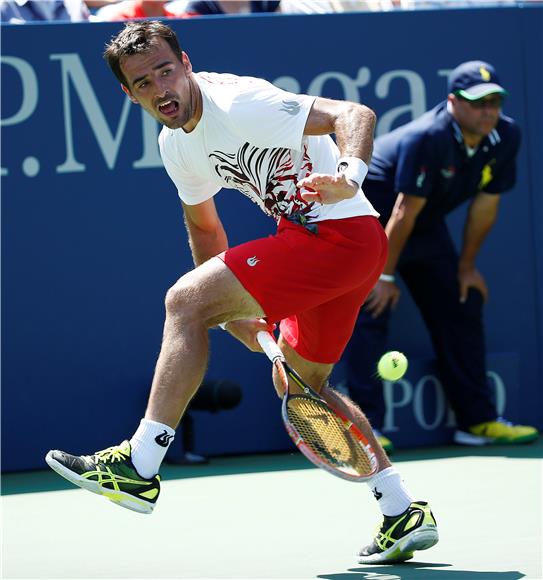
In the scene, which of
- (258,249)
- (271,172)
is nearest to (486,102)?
(271,172)

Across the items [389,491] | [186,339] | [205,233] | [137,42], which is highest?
[137,42]

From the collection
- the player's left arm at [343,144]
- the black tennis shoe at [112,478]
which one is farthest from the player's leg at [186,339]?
the player's left arm at [343,144]

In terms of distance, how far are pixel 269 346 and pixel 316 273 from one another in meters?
0.30

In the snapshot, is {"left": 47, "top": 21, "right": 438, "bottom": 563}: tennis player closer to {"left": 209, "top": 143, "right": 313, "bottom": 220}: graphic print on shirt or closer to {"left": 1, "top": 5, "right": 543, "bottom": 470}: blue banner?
{"left": 209, "top": 143, "right": 313, "bottom": 220}: graphic print on shirt

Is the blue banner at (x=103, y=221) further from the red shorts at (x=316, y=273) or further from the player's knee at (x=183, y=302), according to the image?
the player's knee at (x=183, y=302)

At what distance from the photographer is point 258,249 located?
4.11m

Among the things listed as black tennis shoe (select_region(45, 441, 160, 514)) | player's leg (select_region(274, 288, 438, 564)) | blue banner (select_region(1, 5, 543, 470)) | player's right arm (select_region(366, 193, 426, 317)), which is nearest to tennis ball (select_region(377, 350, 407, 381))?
player's leg (select_region(274, 288, 438, 564))

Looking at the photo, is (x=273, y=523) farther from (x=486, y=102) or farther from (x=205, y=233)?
A: (x=486, y=102)

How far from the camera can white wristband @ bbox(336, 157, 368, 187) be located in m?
3.76

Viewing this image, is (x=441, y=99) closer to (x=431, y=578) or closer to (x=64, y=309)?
(x=64, y=309)

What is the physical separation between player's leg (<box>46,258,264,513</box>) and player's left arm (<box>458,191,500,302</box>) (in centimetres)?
286

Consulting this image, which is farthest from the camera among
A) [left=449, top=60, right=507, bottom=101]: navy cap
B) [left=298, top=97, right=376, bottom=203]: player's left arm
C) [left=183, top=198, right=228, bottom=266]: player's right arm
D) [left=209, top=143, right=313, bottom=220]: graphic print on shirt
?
[left=449, top=60, right=507, bottom=101]: navy cap

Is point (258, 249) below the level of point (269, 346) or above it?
above

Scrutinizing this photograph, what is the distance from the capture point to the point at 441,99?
6.83 m
